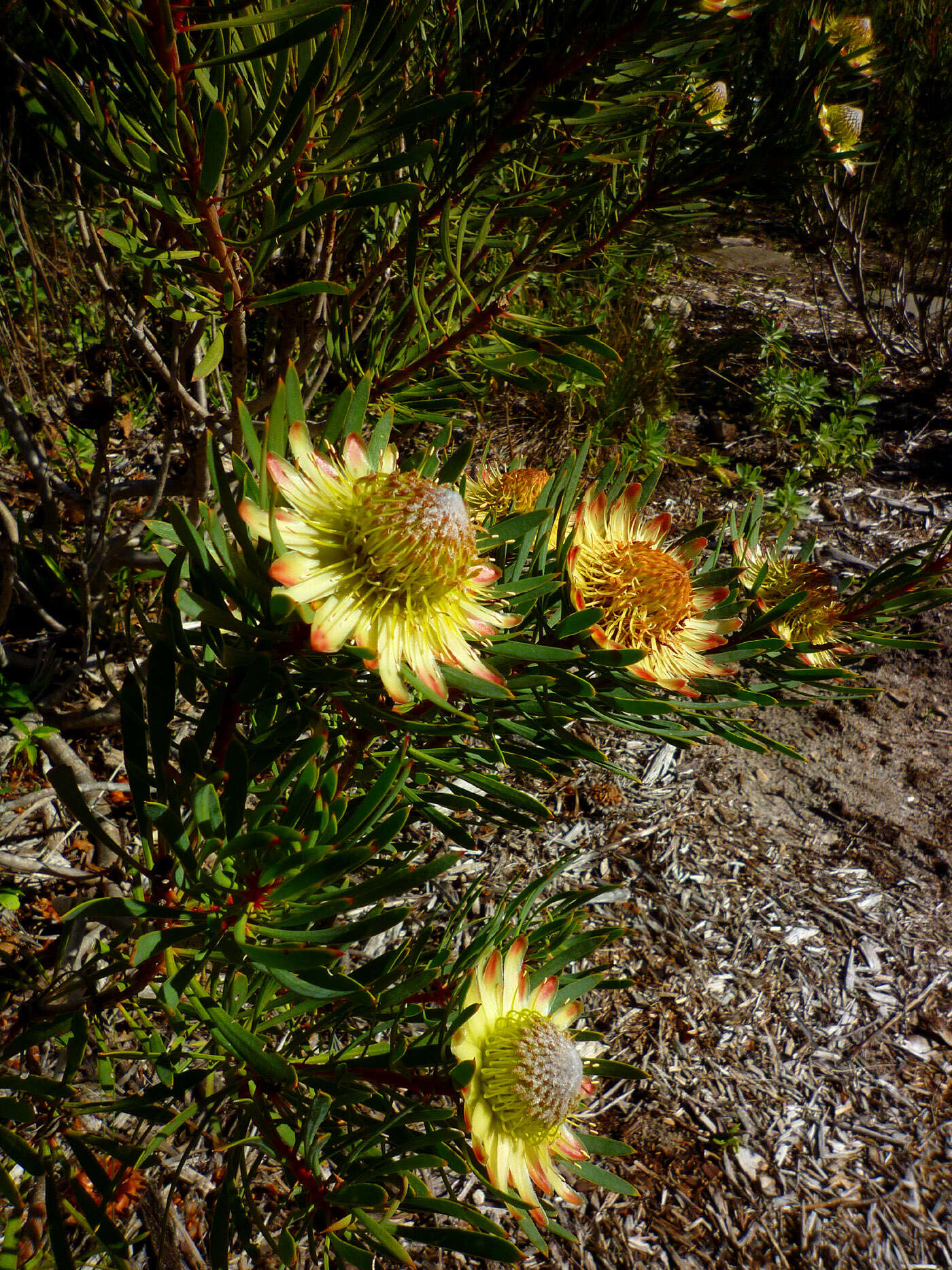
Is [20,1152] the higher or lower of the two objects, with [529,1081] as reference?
higher

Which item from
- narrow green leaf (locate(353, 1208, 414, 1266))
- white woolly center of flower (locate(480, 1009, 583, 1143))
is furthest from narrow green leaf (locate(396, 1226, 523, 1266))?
white woolly center of flower (locate(480, 1009, 583, 1143))

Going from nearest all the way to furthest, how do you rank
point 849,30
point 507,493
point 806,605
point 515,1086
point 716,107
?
point 515,1086 < point 806,605 < point 507,493 < point 716,107 < point 849,30

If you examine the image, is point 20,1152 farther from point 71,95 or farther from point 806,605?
point 806,605

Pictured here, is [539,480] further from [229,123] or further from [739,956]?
[739,956]

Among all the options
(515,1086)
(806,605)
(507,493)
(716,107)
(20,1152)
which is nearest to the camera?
(20,1152)

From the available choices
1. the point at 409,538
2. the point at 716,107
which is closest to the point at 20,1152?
the point at 409,538

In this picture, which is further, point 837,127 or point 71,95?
point 837,127

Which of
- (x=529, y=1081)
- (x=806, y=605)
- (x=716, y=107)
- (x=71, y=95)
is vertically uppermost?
(x=71, y=95)

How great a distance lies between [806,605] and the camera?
0.93 metres

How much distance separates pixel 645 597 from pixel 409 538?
11.0 inches

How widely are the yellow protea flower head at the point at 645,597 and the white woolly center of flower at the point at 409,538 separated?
0.57 ft

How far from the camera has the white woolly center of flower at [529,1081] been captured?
27.4 inches

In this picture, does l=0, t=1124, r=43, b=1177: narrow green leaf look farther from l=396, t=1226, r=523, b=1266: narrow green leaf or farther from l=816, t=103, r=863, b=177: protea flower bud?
l=816, t=103, r=863, b=177: protea flower bud

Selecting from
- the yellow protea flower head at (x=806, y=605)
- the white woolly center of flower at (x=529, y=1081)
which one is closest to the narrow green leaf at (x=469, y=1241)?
the white woolly center of flower at (x=529, y=1081)
